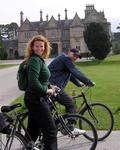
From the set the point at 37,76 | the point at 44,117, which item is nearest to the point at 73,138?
the point at 44,117

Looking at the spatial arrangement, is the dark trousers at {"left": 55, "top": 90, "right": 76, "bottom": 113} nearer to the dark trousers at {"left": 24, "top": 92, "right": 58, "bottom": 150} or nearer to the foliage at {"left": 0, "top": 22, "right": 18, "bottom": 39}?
the dark trousers at {"left": 24, "top": 92, "right": 58, "bottom": 150}

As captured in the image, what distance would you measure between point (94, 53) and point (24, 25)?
Answer: 183 feet

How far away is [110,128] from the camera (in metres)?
9.40

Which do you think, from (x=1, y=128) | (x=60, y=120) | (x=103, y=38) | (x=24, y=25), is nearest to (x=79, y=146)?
(x=60, y=120)

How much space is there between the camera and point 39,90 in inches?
268

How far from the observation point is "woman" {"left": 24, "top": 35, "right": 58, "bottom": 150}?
22.3ft

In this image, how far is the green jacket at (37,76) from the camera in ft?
22.2

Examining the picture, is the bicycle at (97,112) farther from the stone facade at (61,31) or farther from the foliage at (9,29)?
the foliage at (9,29)

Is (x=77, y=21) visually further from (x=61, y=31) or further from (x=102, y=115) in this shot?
(x=102, y=115)

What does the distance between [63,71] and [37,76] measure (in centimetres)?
213

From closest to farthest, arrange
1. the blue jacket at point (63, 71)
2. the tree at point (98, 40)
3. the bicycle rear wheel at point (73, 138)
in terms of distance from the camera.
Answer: the bicycle rear wheel at point (73, 138) → the blue jacket at point (63, 71) → the tree at point (98, 40)

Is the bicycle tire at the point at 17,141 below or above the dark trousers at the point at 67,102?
below

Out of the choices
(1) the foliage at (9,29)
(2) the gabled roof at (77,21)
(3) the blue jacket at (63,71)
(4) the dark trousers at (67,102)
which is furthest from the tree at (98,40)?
(1) the foliage at (9,29)

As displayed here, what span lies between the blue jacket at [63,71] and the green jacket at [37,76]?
1.74m
